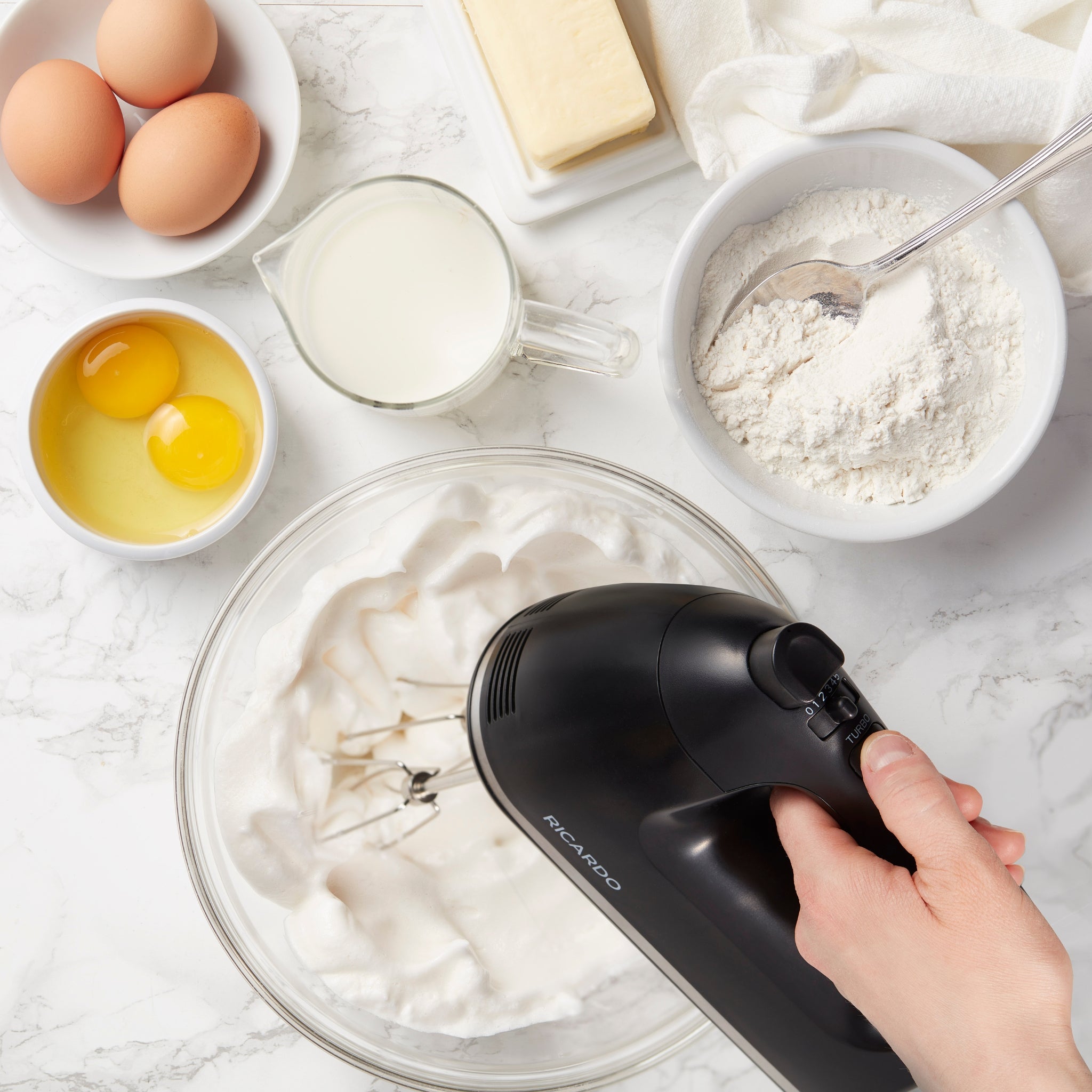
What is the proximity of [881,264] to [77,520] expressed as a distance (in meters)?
0.68

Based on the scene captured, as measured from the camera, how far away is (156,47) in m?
0.70

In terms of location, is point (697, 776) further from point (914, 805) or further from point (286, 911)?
point (286, 911)

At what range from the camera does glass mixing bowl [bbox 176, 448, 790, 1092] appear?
0.74 metres

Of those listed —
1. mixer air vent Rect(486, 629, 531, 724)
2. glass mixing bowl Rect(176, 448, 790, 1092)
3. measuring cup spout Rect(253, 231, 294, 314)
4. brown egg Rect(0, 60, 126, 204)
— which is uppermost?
brown egg Rect(0, 60, 126, 204)

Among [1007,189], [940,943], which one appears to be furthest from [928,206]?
[940,943]

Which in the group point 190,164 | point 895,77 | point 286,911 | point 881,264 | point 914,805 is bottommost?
point 286,911

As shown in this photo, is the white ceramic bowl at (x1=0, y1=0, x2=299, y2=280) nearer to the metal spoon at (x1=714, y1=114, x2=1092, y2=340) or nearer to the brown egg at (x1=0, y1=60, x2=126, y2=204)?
the brown egg at (x1=0, y1=60, x2=126, y2=204)

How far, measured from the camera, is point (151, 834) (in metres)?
0.81

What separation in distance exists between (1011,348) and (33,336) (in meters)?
0.85

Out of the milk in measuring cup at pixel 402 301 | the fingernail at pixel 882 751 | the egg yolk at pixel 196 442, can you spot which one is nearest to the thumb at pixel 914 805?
the fingernail at pixel 882 751

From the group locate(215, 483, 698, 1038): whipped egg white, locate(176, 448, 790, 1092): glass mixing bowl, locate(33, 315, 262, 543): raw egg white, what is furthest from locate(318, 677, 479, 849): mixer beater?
locate(33, 315, 262, 543): raw egg white

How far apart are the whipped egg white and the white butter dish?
259 mm

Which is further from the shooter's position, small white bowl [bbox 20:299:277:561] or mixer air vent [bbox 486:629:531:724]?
small white bowl [bbox 20:299:277:561]

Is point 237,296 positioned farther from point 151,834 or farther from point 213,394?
point 151,834
